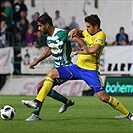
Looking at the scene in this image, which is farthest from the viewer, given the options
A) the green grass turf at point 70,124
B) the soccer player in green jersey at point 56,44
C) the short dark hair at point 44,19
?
the soccer player in green jersey at point 56,44

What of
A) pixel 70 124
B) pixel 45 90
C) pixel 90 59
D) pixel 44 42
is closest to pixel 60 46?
pixel 90 59

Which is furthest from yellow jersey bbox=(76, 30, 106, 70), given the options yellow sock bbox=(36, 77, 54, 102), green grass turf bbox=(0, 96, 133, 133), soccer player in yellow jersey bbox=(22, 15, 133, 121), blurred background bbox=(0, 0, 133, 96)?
blurred background bbox=(0, 0, 133, 96)

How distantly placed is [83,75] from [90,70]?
0.15 m

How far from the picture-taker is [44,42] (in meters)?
22.9

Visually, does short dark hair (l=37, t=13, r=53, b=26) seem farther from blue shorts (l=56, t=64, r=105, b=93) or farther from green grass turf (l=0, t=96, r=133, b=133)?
green grass turf (l=0, t=96, r=133, b=133)

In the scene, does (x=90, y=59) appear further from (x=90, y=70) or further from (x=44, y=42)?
(x=44, y=42)

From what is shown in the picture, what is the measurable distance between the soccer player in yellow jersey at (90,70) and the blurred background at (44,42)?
10534mm

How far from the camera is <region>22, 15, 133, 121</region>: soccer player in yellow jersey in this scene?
35.1 ft

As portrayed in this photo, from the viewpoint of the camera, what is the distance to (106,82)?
72.1 ft

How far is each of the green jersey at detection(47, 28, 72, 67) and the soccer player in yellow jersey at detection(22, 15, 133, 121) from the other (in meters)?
0.61

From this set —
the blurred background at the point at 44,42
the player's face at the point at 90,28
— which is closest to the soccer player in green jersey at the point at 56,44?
the player's face at the point at 90,28

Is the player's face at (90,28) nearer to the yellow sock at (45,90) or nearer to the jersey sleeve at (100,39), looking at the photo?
the jersey sleeve at (100,39)

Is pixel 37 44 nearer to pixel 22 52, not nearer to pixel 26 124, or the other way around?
pixel 22 52

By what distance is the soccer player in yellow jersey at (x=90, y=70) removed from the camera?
1071cm
